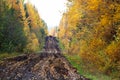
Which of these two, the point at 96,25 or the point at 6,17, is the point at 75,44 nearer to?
the point at 6,17

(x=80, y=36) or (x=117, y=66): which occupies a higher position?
(x=80, y=36)

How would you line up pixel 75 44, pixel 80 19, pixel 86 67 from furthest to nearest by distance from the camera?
pixel 75 44 → pixel 80 19 → pixel 86 67

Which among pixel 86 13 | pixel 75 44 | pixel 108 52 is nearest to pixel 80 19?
pixel 86 13

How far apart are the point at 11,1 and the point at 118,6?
31005mm

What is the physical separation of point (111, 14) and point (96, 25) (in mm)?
2032

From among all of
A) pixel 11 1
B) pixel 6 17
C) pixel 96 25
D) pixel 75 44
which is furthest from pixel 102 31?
pixel 11 1

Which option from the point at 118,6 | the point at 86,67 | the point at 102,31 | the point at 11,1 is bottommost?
the point at 86,67

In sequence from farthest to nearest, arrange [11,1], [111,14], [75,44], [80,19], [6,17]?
[11,1] < [75,44] < [6,17] < [80,19] < [111,14]

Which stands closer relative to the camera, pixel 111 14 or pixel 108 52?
pixel 108 52

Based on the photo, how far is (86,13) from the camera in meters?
25.5

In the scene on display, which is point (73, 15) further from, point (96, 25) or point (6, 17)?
point (6, 17)

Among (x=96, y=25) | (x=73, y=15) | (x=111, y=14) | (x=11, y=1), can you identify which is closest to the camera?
(x=111, y=14)

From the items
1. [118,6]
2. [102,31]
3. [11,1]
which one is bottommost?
[102,31]

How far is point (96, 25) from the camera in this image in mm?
23422
